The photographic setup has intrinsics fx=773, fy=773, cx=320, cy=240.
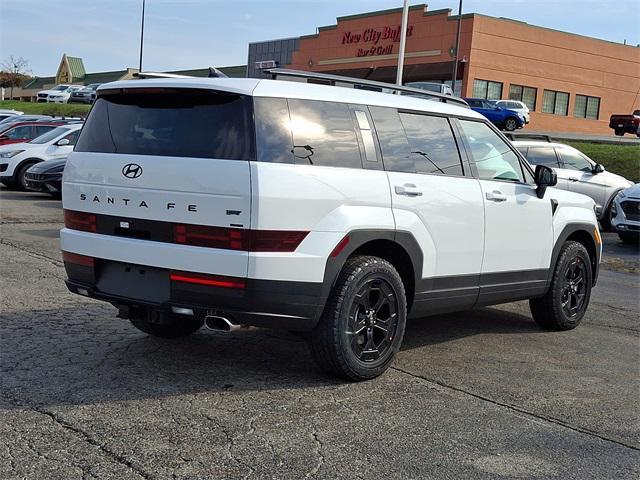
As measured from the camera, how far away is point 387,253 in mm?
5379

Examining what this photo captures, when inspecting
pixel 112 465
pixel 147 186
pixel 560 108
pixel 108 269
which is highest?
pixel 560 108

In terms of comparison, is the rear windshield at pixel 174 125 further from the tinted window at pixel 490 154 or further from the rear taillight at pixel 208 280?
the tinted window at pixel 490 154

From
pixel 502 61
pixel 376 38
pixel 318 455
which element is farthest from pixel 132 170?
pixel 376 38

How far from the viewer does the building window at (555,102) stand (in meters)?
53.1

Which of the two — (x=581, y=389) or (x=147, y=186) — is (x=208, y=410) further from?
(x=581, y=389)

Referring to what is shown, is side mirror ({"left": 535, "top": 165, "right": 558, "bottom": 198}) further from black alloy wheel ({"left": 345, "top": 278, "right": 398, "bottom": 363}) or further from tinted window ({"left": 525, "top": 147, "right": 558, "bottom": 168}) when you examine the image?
tinted window ({"left": 525, "top": 147, "right": 558, "bottom": 168})

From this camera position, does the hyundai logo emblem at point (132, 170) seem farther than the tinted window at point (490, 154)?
No

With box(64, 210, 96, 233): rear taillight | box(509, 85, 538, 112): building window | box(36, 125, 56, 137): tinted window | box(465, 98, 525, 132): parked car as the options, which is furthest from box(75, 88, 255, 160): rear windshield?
box(509, 85, 538, 112): building window

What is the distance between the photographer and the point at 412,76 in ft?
170

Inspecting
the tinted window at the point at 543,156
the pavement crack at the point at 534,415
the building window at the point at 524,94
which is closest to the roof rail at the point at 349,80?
the pavement crack at the point at 534,415

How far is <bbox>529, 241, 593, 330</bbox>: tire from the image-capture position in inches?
273

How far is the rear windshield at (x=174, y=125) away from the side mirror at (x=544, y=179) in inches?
116

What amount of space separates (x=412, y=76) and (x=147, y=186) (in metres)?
48.7

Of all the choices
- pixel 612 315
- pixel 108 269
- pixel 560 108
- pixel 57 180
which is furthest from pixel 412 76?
pixel 108 269
